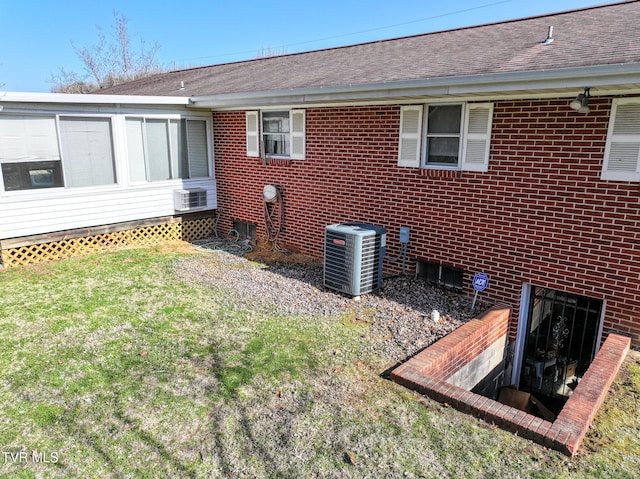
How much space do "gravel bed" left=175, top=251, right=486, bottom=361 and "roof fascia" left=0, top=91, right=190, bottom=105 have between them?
3.31 metres

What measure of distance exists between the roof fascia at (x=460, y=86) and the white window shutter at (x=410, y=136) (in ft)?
1.56

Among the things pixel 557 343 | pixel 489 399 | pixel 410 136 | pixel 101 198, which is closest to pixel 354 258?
pixel 410 136

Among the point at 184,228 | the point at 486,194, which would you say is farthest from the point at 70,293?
the point at 486,194

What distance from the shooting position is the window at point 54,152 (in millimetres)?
7508

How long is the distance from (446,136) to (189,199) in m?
5.73

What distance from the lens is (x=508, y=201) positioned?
6.03m

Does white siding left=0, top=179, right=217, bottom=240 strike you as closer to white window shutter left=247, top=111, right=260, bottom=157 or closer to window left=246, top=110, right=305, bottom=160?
white window shutter left=247, top=111, right=260, bottom=157

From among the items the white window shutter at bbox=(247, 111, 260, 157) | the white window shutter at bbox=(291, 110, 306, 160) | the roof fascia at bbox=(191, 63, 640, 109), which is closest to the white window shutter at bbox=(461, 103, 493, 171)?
the roof fascia at bbox=(191, 63, 640, 109)

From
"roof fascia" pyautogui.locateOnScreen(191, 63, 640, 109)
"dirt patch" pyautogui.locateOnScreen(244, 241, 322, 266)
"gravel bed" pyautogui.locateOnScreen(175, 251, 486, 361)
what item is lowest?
"gravel bed" pyautogui.locateOnScreen(175, 251, 486, 361)

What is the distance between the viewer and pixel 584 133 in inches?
209

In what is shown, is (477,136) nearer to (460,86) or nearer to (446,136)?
(446,136)

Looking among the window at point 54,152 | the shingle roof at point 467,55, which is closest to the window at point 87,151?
the window at point 54,152

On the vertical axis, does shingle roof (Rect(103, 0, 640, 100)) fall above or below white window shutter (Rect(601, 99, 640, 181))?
above

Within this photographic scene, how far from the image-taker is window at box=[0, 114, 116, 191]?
7.51 metres
